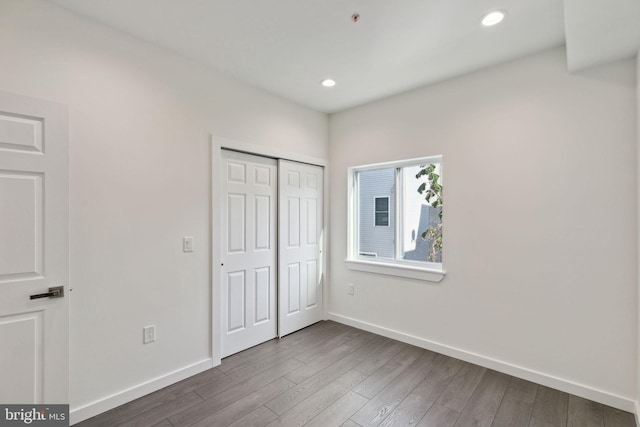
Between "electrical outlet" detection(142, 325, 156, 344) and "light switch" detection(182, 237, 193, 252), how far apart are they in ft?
2.04

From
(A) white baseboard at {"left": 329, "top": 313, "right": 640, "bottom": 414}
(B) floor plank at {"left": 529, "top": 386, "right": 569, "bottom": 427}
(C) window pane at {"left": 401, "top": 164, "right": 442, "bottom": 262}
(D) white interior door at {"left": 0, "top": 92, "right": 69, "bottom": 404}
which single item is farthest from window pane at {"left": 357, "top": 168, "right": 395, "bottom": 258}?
(D) white interior door at {"left": 0, "top": 92, "right": 69, "bottom": 404}

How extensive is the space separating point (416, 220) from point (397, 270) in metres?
0.58

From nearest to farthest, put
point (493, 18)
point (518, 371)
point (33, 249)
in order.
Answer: point (33, 249)
point (493, 18)
point (518, 371)

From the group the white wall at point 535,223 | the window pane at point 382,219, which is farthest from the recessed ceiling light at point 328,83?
the window pane at point 382,219

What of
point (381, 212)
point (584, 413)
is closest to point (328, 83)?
point (381, 212)

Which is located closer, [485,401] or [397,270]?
[485,401]

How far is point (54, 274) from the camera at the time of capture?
5.75 feet

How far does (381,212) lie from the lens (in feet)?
11.5

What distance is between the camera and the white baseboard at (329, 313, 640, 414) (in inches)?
80.8

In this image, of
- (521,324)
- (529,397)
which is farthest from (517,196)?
(529,397)

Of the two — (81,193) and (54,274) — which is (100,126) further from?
(54,274)

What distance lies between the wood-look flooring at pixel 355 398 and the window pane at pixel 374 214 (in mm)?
1164

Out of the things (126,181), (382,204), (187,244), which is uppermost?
(126,181)

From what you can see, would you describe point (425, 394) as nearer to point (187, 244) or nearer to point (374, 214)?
point (374, 214)
